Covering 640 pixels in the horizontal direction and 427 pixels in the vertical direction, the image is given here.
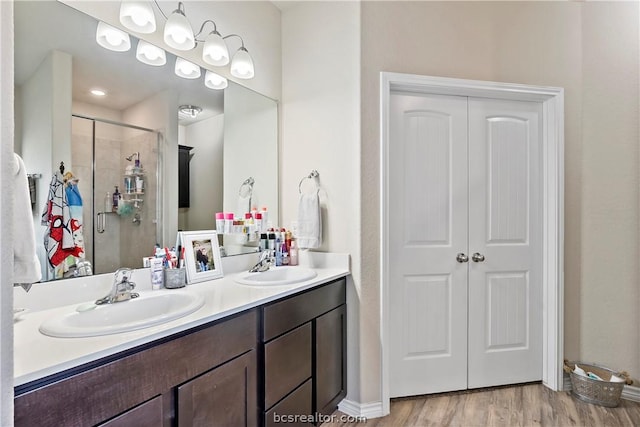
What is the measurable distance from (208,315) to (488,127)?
6.68ft

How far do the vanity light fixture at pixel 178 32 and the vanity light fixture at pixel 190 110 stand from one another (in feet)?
0.96

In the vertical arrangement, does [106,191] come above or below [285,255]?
above

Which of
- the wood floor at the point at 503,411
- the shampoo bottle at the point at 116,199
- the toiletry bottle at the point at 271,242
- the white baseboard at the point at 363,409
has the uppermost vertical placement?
the shampoo bottle at the point at 116,199

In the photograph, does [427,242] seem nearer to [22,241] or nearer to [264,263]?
[264,263]

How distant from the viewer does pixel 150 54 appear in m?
1.56

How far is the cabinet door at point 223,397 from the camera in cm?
103

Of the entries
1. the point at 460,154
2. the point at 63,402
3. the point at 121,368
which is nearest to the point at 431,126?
the point at 460,154

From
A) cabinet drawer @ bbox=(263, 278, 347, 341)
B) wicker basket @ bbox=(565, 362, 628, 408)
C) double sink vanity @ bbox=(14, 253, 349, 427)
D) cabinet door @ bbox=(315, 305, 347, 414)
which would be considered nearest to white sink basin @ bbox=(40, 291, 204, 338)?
double sink vanity @ bbox=(14, 253, 349, 427)

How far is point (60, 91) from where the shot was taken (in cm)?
125

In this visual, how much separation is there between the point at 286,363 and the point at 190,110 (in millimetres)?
1416

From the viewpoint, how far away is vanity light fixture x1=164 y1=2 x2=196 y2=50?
60.6 inches

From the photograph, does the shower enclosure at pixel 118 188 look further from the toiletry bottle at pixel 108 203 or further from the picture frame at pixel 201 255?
the picture frame at pixel 201 255

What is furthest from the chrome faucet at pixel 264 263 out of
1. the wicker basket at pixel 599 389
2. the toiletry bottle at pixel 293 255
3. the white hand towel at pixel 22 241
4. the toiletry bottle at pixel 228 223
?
the wicker basket at pixel 599 389

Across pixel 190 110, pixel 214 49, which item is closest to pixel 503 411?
pixel 190 110
